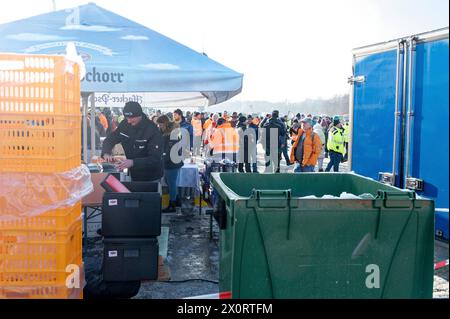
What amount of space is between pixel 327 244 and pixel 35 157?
7.45 feet

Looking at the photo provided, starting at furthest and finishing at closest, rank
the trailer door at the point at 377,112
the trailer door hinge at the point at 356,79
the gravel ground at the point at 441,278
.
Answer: the trailer door hinge at the point at 356,79
the trailer door at the point at 377,112
the gravel ground at the point at 441,278

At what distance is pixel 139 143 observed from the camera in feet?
21.4

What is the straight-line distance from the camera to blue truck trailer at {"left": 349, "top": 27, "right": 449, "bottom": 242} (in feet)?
17.5

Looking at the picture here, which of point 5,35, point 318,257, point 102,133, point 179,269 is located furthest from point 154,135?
point 102,133

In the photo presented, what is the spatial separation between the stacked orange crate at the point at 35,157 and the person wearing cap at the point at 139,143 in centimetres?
231

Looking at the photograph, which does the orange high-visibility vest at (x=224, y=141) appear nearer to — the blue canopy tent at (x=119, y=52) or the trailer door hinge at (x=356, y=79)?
the trailer door hinge at (x=356, y=79)

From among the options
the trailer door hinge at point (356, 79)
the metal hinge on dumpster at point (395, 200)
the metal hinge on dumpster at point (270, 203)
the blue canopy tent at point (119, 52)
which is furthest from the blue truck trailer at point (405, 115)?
the metal hinge on dumpster at point (270, 203)

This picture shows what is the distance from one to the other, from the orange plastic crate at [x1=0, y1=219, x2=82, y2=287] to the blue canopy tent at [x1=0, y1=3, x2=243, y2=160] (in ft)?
6.68

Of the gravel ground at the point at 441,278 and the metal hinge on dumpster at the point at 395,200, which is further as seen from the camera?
the gravel ground at the point at 441,278

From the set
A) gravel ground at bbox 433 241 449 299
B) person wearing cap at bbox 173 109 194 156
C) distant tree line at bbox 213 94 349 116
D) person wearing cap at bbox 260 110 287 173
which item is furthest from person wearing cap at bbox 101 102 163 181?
distant tree line at bbox 213 94 349 116

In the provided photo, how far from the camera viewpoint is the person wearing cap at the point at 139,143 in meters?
6.35

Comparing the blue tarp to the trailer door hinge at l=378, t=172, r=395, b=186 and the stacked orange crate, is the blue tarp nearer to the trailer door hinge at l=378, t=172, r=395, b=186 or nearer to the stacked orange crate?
the stacked orange crate

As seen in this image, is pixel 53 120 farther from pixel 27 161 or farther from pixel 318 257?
pixel 318 257
